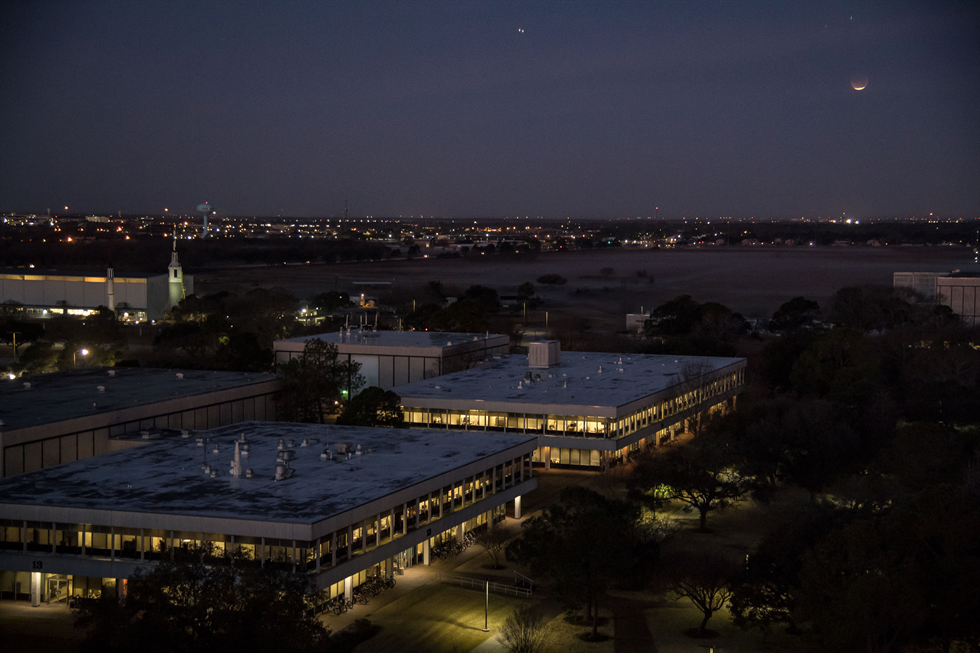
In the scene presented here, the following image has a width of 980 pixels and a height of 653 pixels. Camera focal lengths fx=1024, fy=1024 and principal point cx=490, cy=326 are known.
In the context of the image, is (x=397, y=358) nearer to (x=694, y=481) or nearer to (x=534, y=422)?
(x=534, y=422)

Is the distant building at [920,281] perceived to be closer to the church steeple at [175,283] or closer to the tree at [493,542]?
the church steeple at [175,283]

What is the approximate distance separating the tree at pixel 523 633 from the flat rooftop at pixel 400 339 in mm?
28272

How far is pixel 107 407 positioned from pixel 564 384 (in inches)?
743

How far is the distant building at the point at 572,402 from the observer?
3897 cm

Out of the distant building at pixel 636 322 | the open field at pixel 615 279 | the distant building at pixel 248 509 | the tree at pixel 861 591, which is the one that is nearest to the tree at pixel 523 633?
the distant building at pixel 248 509

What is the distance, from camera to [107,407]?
111 feet

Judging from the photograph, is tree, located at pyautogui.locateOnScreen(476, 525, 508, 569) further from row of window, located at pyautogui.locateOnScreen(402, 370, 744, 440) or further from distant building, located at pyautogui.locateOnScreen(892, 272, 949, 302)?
distant building, located at pyautogui.locateOnScreen(892, 272, 949, 302)

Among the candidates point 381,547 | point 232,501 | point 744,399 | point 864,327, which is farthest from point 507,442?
point 864,327

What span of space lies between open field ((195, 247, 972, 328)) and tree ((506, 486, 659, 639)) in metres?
70.8

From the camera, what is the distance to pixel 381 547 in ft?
80.3

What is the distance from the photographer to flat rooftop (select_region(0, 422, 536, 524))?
23.7 metres

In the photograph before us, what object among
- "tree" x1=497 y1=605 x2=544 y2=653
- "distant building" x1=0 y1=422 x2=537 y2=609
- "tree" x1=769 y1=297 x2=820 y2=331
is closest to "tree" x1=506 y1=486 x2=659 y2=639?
"tree" x1=497 y1=605 x2=544 y2=653

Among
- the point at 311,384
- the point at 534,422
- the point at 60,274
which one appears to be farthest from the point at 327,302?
the point at 534,422

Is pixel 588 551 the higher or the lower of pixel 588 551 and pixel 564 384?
the lower
